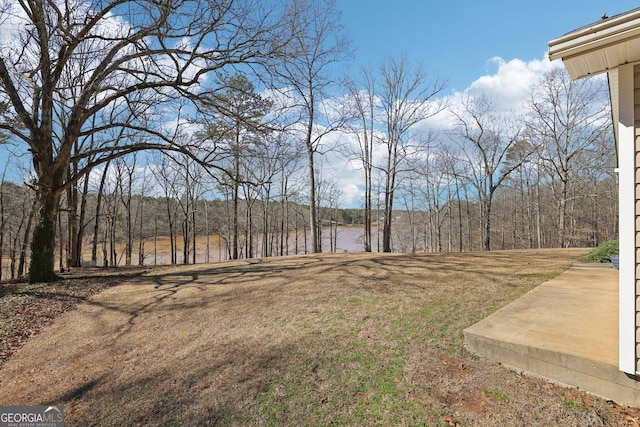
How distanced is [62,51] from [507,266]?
1191cm

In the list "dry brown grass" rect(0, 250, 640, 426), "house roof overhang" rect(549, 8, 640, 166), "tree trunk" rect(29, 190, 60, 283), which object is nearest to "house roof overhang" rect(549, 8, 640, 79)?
"house roof overhang" rect(549, 8, 640, 166)

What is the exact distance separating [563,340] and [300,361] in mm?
2491

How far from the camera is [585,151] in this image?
1708 centimetres

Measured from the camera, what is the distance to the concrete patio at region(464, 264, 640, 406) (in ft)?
7.47

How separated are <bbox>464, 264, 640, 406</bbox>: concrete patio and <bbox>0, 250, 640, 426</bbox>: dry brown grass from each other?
0.11m

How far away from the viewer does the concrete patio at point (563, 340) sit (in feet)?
7.47

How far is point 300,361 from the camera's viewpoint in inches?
121

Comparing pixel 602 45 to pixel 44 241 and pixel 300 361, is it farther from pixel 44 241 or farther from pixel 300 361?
pixel 44 241

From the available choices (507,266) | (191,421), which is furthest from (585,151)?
(191,421)

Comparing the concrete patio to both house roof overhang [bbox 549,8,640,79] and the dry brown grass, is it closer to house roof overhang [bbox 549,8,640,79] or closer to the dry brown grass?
the dry brown grass

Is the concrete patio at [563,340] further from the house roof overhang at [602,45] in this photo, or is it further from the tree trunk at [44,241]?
the tree trunk at [44,241]

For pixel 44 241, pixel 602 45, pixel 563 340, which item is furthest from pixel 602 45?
pixel 44 241

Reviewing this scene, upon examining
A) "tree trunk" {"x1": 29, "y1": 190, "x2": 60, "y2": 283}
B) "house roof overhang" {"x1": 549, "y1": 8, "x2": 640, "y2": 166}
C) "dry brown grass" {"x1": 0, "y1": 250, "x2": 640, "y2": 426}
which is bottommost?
"dry brown grass" {"x1": 0, "y1": 250, "x2": 640, "y2": 426}

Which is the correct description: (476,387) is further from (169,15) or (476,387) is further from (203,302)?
(169,15)
